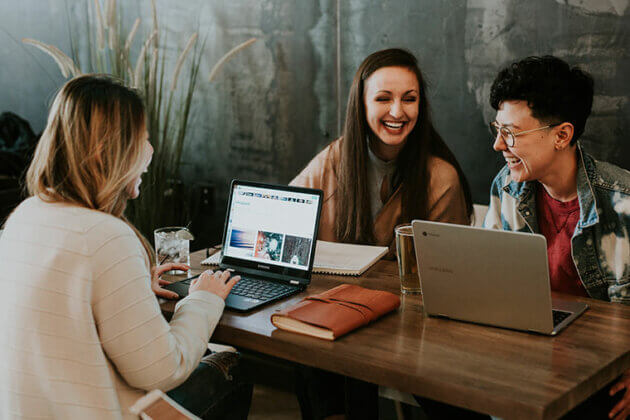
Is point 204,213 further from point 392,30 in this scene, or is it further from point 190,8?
point 392,30

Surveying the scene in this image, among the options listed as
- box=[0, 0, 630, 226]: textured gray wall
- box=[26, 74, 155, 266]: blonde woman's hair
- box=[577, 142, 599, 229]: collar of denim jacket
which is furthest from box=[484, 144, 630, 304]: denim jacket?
box=[26, 74, 155, 266]: blonde woman's hair

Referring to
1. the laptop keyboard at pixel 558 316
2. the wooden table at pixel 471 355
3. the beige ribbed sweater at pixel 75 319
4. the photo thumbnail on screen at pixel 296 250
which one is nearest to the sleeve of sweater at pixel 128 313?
the beige ribbed sweater at pixel 75 319

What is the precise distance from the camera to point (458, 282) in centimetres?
145

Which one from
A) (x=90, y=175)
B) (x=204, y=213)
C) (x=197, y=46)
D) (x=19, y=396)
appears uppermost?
(x=197, y=46)

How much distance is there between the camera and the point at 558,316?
1.49 m

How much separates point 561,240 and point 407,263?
0.53m

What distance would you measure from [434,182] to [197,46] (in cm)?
210

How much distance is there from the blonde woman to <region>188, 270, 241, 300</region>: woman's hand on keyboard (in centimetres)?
25

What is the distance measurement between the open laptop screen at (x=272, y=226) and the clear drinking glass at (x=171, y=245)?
5.1 inches

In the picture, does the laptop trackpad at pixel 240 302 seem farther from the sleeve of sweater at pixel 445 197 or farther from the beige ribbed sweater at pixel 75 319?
the sleeve of sweater at pixel 445 197

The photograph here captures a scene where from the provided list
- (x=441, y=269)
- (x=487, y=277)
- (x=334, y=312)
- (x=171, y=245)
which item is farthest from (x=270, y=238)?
(x=487, y=277)

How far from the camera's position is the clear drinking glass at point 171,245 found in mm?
1926

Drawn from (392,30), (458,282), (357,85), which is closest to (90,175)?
(458,282)

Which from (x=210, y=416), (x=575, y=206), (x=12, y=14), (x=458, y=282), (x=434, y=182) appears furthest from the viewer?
(x=12, y=14)
